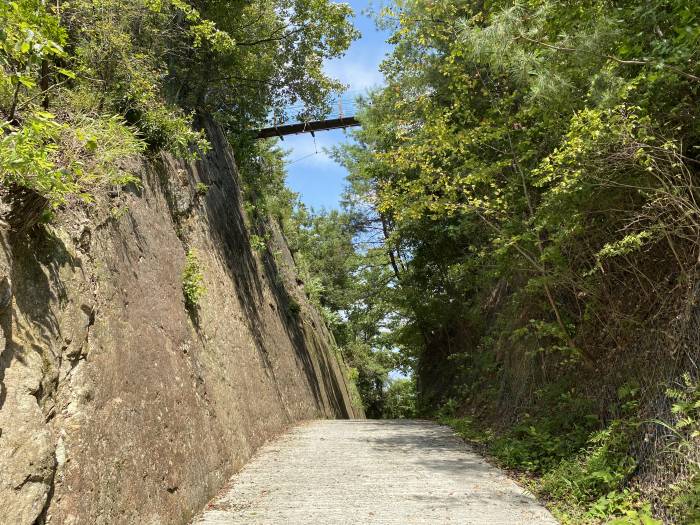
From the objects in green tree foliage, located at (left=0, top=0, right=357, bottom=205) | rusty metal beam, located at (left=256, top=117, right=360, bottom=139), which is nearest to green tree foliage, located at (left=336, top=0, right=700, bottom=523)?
green tree foliage, located at (left=0, top=0, right=357, bottom=205)

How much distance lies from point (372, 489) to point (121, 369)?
298cm

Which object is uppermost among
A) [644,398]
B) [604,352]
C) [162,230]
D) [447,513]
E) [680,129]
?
[162,230]

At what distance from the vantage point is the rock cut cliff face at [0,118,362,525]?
3.37m

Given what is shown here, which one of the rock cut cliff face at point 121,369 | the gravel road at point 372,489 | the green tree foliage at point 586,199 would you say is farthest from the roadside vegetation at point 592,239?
the rock cut cliff face at point 121,369

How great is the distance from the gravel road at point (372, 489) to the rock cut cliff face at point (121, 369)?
450 mm

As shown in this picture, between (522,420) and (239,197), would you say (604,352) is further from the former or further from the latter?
(239,197)

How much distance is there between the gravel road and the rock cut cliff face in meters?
0.45

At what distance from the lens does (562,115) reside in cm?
723

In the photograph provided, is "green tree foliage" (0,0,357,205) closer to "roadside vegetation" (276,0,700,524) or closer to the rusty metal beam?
the rusty metal beam

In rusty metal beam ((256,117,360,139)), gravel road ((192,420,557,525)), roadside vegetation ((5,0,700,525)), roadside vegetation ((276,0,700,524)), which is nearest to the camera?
roadside vegetation ((5,0,700,525))

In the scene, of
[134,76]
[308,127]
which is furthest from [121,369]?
[308,127]

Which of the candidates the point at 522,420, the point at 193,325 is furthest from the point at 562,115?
the point at 193,325

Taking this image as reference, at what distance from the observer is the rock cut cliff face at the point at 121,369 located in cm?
337

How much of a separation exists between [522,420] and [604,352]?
2.18 metres
